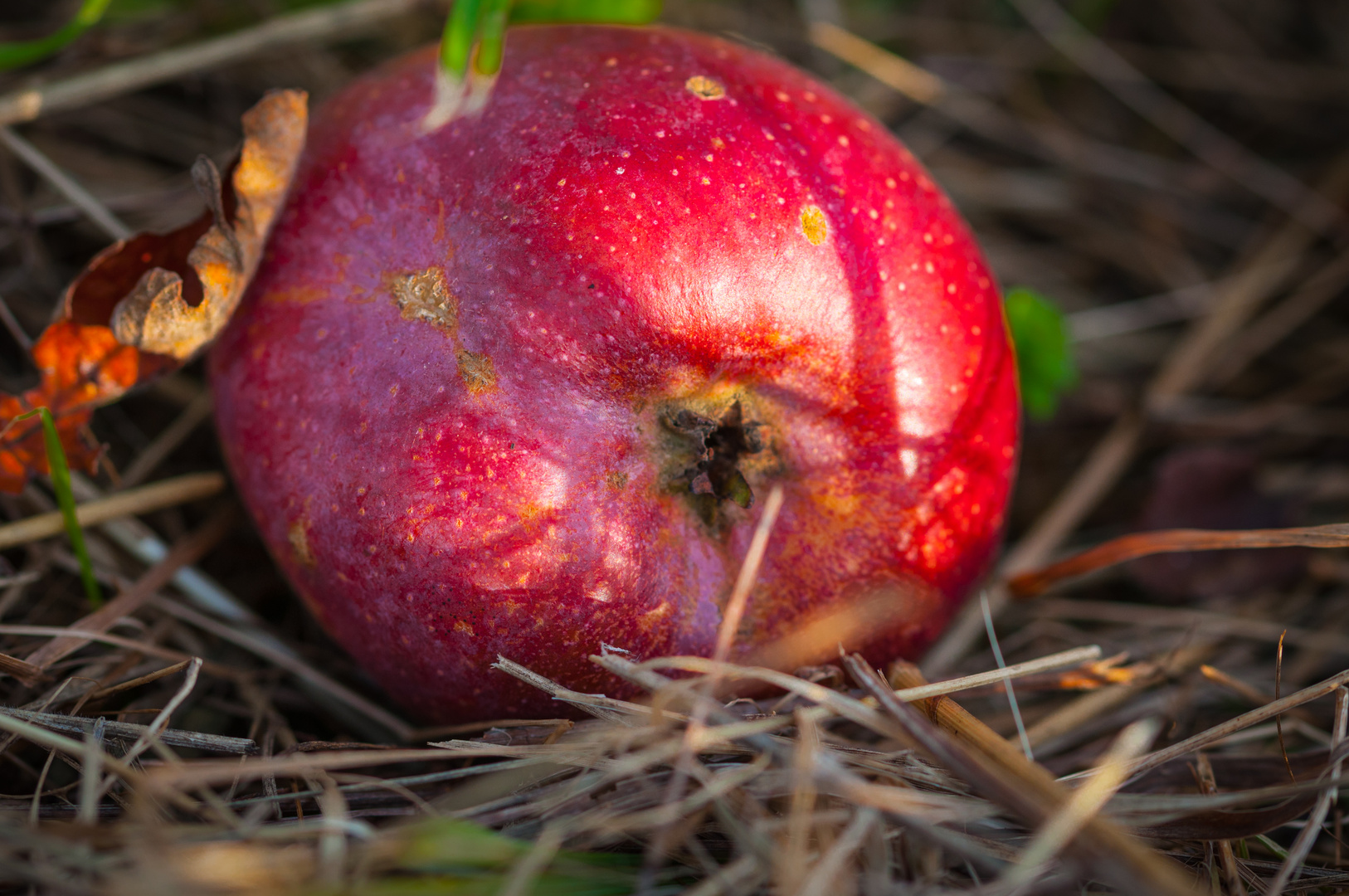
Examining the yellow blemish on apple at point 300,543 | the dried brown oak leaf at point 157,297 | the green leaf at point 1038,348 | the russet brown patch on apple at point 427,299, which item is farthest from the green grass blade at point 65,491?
the green leaf at point 1038,348

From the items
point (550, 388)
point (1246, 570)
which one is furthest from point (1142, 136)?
point (550, 388)

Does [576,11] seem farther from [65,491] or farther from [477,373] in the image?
[65,491]

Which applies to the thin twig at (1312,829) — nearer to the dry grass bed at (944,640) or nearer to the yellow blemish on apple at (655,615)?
the dry grass bed at (944,640)

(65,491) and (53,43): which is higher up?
(53,43)

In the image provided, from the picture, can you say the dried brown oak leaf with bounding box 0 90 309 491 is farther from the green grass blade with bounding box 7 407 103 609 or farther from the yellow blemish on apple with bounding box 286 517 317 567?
the yellow blemish on apple with bounding box 286 517 317 567

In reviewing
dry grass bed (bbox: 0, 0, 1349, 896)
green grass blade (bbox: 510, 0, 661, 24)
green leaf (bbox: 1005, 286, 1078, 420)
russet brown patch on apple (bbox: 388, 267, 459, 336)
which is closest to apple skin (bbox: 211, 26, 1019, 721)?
russet brown patch on apple (bbox: 388, 267, 459, 336)

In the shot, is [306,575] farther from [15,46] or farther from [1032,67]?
[1032,67]

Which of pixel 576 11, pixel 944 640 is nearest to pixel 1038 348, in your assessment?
pixel 944 640
